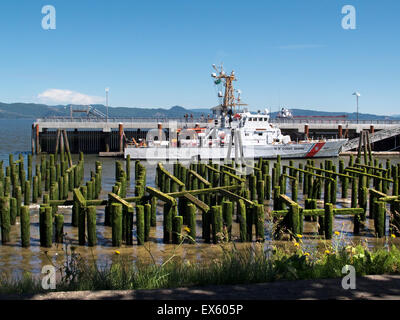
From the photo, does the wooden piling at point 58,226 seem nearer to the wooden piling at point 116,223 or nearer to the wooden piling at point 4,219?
the wooden piling at point 116,223

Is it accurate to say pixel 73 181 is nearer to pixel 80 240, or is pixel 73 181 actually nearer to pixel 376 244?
pixel 80 240

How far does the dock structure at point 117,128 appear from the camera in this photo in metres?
53.8

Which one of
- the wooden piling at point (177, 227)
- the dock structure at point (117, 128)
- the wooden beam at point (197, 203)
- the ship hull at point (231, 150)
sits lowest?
the wooden piling at point (177, 227)

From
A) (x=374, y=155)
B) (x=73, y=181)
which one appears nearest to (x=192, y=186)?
(x=73, y=181)

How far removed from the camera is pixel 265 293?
7.22 m

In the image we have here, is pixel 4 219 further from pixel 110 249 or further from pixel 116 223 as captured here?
pixel 116 223

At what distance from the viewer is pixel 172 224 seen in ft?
50.6

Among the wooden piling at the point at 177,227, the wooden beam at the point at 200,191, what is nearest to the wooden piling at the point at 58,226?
the wooden piling at the point at 177,227

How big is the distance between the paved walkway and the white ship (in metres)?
37.4

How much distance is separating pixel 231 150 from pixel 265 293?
38676 mm

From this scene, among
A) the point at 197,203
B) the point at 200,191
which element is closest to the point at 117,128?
the point at 200,191

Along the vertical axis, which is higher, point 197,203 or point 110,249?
point 197,203

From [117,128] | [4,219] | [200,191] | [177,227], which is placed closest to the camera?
[177,227]

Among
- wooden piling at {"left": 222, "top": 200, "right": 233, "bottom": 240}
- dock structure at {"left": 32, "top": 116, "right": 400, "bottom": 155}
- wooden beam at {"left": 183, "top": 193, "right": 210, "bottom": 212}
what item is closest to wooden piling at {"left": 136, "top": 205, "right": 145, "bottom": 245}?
wooden beam at {"left": 183, "top": 193, "right": 210, "bottom": 212}
